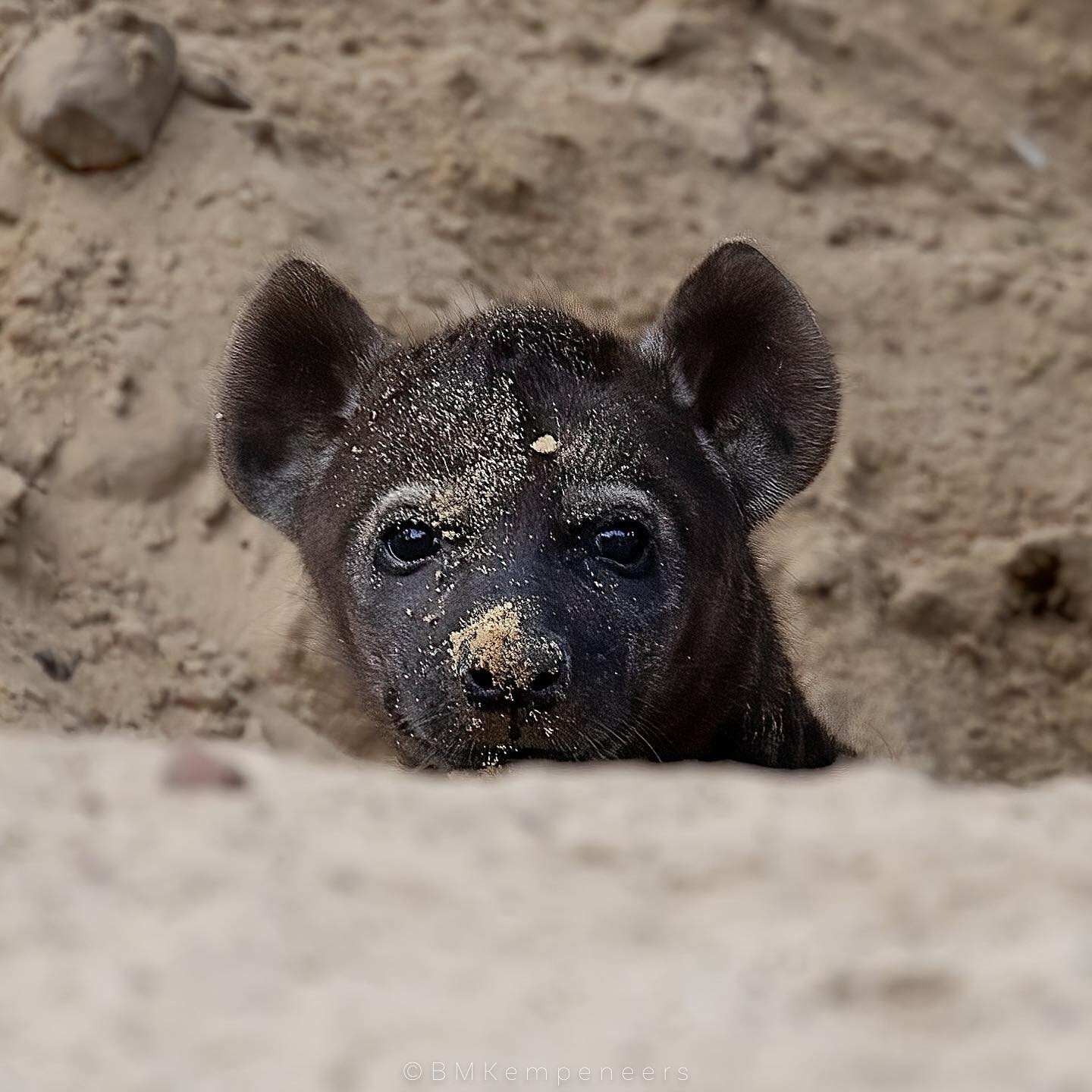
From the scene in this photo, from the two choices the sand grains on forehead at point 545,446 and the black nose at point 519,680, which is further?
the sand grains on forehead at point 545,446

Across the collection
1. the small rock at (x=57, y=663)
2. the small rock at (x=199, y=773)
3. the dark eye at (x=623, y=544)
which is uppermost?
the small rock at (x=199, y=773)

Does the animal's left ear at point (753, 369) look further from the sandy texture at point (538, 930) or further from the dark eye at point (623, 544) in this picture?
the sandy texture at point (538, 930)

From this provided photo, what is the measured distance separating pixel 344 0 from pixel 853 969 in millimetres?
5668

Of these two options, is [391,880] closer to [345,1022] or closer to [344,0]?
[345,1022]

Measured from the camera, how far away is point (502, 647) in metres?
3.81

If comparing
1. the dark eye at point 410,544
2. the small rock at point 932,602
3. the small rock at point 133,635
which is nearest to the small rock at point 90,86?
the small rock at point 133,635

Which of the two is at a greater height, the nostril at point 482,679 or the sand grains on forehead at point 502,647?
the sand grains on forehead at point 502,647

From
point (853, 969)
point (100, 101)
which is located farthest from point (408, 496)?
point (853, 969)

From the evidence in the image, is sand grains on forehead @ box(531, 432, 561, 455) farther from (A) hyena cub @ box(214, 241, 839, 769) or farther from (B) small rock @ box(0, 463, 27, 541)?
(B) small rock @ box(0, 463, 27, 541)

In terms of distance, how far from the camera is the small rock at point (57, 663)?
18.1 ft

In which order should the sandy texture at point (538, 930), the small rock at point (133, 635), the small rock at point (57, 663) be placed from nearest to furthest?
1. the sandy texture at point (538, 930)
2. the small rock at point (57, 663)
3. the small rock at point (133, 635)

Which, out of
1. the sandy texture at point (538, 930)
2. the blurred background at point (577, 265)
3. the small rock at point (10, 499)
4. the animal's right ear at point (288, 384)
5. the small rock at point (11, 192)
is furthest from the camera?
the small rock at point (11, 192)

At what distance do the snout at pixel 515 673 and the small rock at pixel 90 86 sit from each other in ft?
9.19

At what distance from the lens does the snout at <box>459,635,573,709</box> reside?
3.80m
